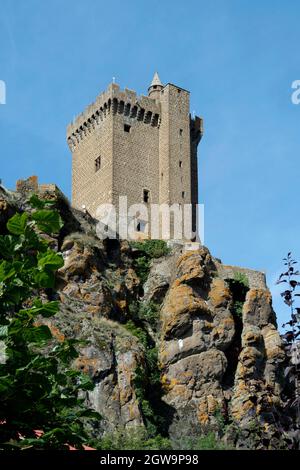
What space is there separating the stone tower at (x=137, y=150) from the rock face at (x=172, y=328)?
6078 mm

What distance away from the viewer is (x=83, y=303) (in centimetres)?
3225

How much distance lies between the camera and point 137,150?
44375mm

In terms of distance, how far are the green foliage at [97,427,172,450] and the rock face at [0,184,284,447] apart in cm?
68

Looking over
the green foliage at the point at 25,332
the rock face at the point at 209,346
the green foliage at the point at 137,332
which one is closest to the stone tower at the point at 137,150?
the rock face at the point at 209,346

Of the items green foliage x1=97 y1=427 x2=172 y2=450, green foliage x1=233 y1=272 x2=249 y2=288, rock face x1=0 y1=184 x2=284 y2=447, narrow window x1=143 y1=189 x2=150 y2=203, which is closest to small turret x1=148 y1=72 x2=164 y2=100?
narrow window x1=143 y1=189 x2=150 y2=203

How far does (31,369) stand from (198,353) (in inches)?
1030

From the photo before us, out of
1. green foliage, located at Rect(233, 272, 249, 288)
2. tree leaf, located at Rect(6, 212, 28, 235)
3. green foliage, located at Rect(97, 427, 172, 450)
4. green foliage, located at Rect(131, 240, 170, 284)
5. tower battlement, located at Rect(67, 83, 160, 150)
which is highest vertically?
tower battlement, located at Rect(67, 83, 160, 150)

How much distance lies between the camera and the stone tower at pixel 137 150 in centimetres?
4347

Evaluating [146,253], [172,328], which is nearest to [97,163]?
[146,253]

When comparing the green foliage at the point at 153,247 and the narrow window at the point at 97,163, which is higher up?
the narrow window at the point at 97,163

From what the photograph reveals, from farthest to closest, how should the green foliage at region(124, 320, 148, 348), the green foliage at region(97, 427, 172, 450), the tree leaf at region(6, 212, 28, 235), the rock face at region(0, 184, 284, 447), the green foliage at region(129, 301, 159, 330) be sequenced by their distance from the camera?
the green foliage at region(129, 301, 159, 330)
the green foliage at region(124, 320, 148, 348)
the rock face at region(0, 184, 284, 447)
the green foliage at region(97, 427, 172, 450)
the tree leaf at region(6, 212, 28, 235)

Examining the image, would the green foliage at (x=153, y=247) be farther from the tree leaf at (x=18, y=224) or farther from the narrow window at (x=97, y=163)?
the tree leaf at (x=18, y=224)

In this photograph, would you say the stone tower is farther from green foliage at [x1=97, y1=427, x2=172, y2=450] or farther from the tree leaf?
the tree leaf

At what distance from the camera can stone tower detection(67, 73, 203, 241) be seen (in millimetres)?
43469
